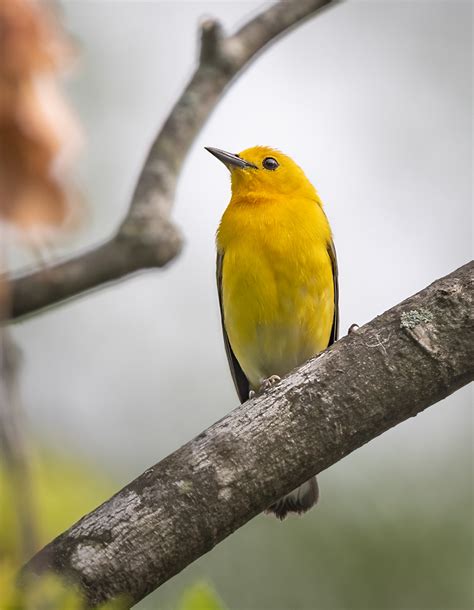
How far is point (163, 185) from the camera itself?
3416mm

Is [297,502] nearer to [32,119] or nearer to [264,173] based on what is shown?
[264,173]

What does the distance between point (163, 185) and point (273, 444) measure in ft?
3.46

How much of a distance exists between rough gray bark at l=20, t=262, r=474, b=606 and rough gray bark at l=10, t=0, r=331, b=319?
64 cm

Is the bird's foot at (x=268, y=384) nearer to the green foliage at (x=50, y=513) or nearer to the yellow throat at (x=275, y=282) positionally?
the green foliage at (x=50, y=513)

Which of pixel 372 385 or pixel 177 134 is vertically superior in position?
pixel 177 134

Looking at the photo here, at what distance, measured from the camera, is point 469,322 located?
3.12 meters

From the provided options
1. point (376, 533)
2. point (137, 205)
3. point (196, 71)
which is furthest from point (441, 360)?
point (376, 533)

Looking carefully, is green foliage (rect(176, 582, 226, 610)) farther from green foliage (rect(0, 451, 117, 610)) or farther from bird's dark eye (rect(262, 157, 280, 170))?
bird's dark eye (rect(262, 157, 280, 170))

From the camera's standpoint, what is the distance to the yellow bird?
535 cm

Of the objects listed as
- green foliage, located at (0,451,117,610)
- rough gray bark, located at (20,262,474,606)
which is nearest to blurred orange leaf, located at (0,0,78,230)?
green foliage, located at (0,451,117,610)

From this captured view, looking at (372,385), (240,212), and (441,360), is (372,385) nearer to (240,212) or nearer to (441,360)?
(441,360)

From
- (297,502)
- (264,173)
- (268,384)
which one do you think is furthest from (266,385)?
(264,173)

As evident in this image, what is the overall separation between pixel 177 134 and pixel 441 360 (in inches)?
54.4

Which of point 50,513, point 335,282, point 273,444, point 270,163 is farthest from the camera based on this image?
point 270,163
